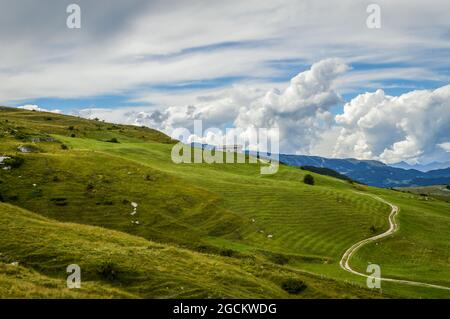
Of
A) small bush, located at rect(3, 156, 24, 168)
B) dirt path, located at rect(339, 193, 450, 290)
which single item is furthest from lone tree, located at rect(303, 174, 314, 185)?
small bush, located at rect(3, 156, 24, 168)

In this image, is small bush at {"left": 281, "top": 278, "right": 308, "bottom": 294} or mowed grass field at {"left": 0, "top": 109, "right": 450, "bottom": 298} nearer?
small bush at {"left": 281, "top": 278, "right": 308, "bottom": 294}

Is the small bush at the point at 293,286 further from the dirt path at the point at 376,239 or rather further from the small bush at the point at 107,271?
the dirt path at the point at 376,239

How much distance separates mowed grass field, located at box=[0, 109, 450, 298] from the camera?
55344 millimetres

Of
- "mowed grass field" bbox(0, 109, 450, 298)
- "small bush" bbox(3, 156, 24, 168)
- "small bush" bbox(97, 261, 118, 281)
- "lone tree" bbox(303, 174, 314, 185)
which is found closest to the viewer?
"small bush" bbox(97, 261, 118, 281)

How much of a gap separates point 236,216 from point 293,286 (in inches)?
1270

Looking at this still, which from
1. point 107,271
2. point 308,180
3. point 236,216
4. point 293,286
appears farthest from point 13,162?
point 308,180

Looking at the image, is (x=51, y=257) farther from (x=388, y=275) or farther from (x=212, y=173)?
(x=212, y=173)

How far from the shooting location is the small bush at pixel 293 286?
122 feet

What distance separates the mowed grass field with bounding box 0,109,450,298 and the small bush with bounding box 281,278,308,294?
2.26 meters

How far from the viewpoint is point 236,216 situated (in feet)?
228

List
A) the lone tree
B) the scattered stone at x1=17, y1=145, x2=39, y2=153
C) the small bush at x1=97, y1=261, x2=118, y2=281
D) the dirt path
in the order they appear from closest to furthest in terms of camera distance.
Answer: the small bush at x1=97, y1=261, x2=118, y2=281, the dirt path, the scattered stone at x1=17, y1=145, x2=39, y2=153, the lone tree

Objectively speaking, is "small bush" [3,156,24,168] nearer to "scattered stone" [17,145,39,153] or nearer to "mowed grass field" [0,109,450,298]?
"mowed grass field" [0,109,450,298]

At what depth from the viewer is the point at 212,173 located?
101 m

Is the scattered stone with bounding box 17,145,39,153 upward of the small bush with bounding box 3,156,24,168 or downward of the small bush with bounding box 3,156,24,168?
upward
